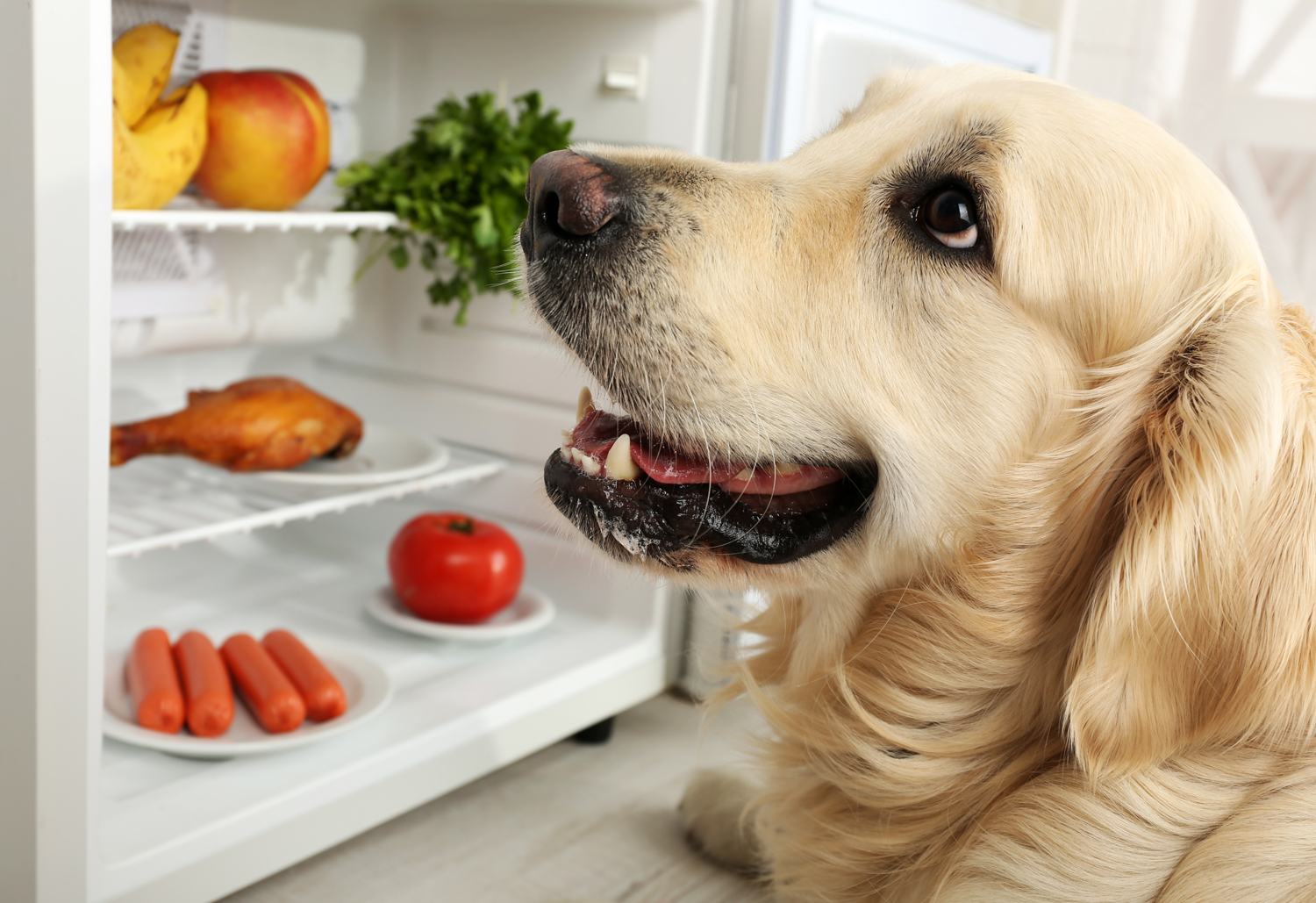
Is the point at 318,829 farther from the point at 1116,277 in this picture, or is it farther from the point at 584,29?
the point at 584,29

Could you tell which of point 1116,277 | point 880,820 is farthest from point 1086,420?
point 880,820

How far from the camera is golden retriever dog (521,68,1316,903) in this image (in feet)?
2.64

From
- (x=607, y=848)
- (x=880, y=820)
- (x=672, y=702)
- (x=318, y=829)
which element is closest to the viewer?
(x=880, y=820)

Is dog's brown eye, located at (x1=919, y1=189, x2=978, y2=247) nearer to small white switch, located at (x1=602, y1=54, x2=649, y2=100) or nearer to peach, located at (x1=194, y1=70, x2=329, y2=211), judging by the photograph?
small white switch, located at (x1=602, y1=54, x2=649, y2=100)

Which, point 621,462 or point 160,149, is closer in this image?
point 621,462

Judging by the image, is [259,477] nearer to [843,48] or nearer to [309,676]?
[309,676]

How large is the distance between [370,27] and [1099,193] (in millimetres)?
1318

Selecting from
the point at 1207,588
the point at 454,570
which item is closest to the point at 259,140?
the point at 454,570

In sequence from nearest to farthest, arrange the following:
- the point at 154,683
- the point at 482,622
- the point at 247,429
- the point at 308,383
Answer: the point at 154,683 < the point at 247,429 < the point at 482,622 < the point at 308,383

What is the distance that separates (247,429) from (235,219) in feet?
1.11

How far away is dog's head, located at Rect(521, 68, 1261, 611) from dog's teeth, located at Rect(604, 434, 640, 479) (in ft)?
0.06

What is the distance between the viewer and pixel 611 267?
35.1 inches

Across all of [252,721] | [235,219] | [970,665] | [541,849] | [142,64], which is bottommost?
[541,849]

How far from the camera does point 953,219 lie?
0.90 metres
